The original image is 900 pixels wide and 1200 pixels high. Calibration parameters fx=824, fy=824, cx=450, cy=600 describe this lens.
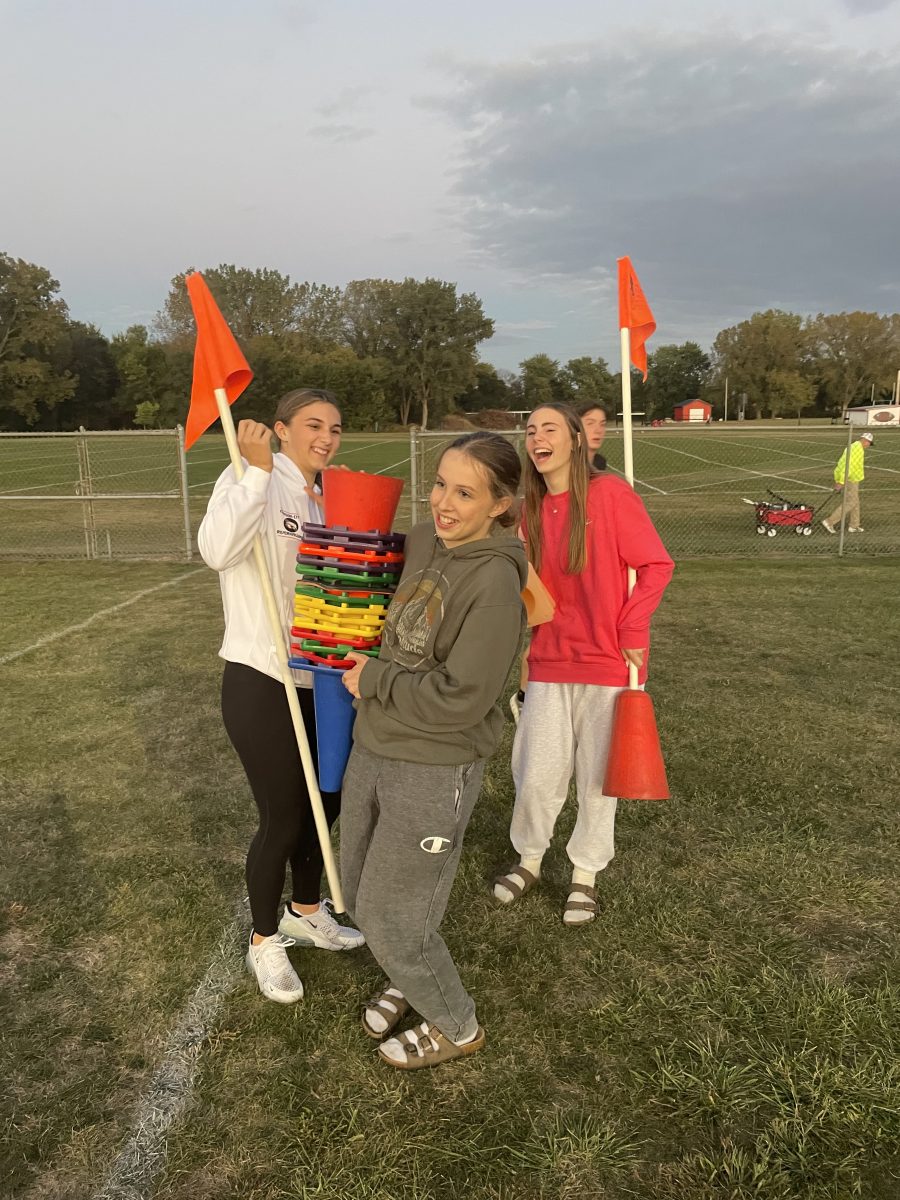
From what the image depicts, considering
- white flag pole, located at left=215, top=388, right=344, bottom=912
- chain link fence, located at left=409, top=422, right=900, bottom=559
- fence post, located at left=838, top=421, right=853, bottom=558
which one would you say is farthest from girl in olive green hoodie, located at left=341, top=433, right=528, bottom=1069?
fence post, located at left=838, top=421, right=853, bottom=558

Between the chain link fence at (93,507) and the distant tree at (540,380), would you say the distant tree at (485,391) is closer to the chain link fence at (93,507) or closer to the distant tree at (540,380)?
the distant tree at (540,380)

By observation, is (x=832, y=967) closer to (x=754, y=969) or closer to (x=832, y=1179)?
(x=754, y=969)

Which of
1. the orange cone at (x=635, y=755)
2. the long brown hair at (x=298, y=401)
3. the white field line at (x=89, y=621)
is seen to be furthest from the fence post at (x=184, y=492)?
the orange cone at (x=635, y=755)

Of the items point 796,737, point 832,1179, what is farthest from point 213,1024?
point 796,737

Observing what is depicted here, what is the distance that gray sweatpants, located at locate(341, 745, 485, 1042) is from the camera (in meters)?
2.22

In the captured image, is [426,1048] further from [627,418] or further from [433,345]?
[433,345]

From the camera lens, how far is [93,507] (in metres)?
15.6

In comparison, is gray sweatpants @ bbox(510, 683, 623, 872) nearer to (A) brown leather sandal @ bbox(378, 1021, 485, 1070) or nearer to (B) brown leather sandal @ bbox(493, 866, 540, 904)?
(B) brown leather sandal @ bbox(493, 866, 540, 904)

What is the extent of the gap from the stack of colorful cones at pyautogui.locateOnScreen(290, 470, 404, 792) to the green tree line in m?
45.2

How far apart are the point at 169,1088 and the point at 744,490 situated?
20978mm

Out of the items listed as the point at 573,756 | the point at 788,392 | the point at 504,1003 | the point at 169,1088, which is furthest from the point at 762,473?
the point at 788,392

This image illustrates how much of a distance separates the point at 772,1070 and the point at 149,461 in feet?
106

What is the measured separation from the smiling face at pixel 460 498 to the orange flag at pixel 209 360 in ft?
2.57

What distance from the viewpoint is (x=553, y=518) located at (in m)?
3.24
